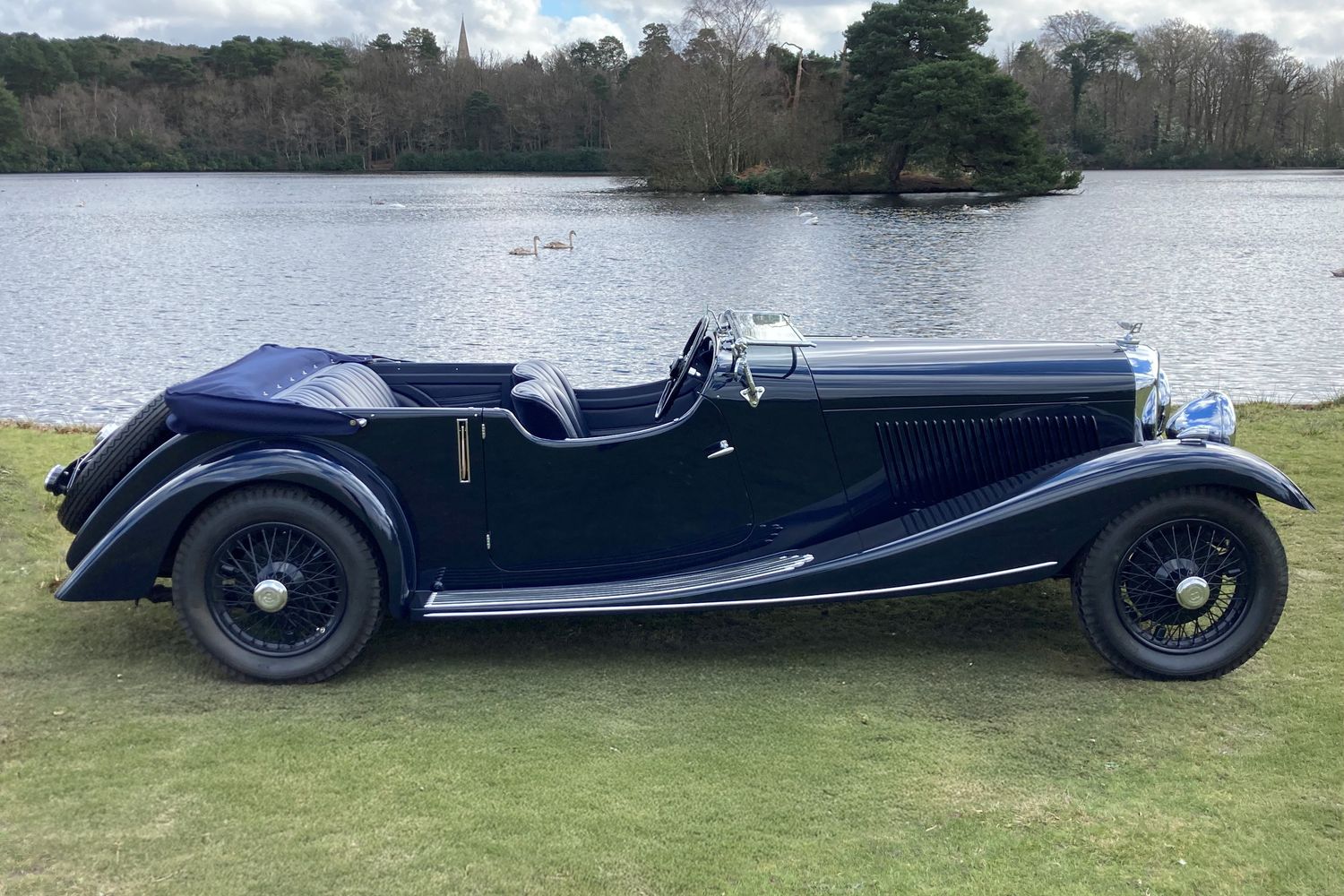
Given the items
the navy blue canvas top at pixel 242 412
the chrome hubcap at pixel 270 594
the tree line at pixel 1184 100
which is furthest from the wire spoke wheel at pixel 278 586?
the tree line at pixel 1184 100

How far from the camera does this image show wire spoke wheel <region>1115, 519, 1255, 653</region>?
158 inches

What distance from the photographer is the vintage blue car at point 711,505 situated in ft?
13.1

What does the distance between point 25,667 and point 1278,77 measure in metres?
111

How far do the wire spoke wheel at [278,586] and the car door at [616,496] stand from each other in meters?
0.63

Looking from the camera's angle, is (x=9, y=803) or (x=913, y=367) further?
(x=913, y=367)

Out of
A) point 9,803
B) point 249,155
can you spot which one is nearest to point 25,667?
point 9,803

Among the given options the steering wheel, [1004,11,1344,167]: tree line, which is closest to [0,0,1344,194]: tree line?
[1004,11,1344,167]: tree line

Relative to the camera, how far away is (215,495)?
4016 mm

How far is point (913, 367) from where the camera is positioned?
14.2 feet

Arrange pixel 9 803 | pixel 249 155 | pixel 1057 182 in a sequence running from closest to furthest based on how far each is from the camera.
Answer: pixel 9 803 < pixel 1057 182 < pixel 249 155

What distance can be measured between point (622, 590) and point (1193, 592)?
2.09 metres

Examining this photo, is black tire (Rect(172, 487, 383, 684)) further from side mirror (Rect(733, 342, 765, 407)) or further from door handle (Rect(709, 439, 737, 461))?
side mirror (Rect(733, 342, 765, 407))

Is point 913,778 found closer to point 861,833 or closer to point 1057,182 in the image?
point 861,833

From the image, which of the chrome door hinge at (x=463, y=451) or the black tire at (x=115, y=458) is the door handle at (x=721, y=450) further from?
the black tire at (x=115, y=458)
